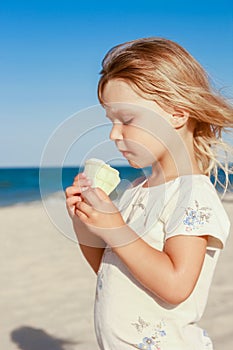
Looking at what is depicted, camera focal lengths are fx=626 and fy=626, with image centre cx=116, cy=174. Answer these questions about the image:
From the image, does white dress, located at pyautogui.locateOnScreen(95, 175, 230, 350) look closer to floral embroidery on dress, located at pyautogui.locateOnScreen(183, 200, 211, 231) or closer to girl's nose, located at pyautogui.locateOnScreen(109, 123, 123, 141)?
floral embroidery on dress, located at pyautogui.locateOnScreen(183, 200, 211, 231)

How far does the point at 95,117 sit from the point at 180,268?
495 mm

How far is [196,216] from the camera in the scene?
1.88 metres

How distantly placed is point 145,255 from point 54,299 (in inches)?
102

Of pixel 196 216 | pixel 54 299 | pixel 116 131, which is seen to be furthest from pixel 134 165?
pixel 54 299

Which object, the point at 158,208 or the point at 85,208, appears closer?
the point at 85,208

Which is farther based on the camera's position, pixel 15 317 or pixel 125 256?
pixel 15 317

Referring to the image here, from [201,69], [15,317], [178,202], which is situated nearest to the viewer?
[178,202]

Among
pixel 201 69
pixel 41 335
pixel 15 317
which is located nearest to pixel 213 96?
pixel 201 69

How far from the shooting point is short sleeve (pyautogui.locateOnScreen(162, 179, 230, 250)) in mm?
1853

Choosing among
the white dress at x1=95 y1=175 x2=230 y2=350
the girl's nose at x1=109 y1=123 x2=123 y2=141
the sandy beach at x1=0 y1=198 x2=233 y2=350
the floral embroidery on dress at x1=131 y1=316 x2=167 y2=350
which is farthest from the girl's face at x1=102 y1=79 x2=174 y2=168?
the floral embroidery on dress at x1=131 y1=316 x2=167 y2=350

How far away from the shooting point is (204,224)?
1874 mm

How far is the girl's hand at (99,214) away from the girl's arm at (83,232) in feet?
0.13

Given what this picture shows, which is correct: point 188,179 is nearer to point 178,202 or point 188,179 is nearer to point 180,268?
point 178,202

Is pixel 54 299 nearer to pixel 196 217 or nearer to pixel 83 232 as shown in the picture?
pixel 83 232
